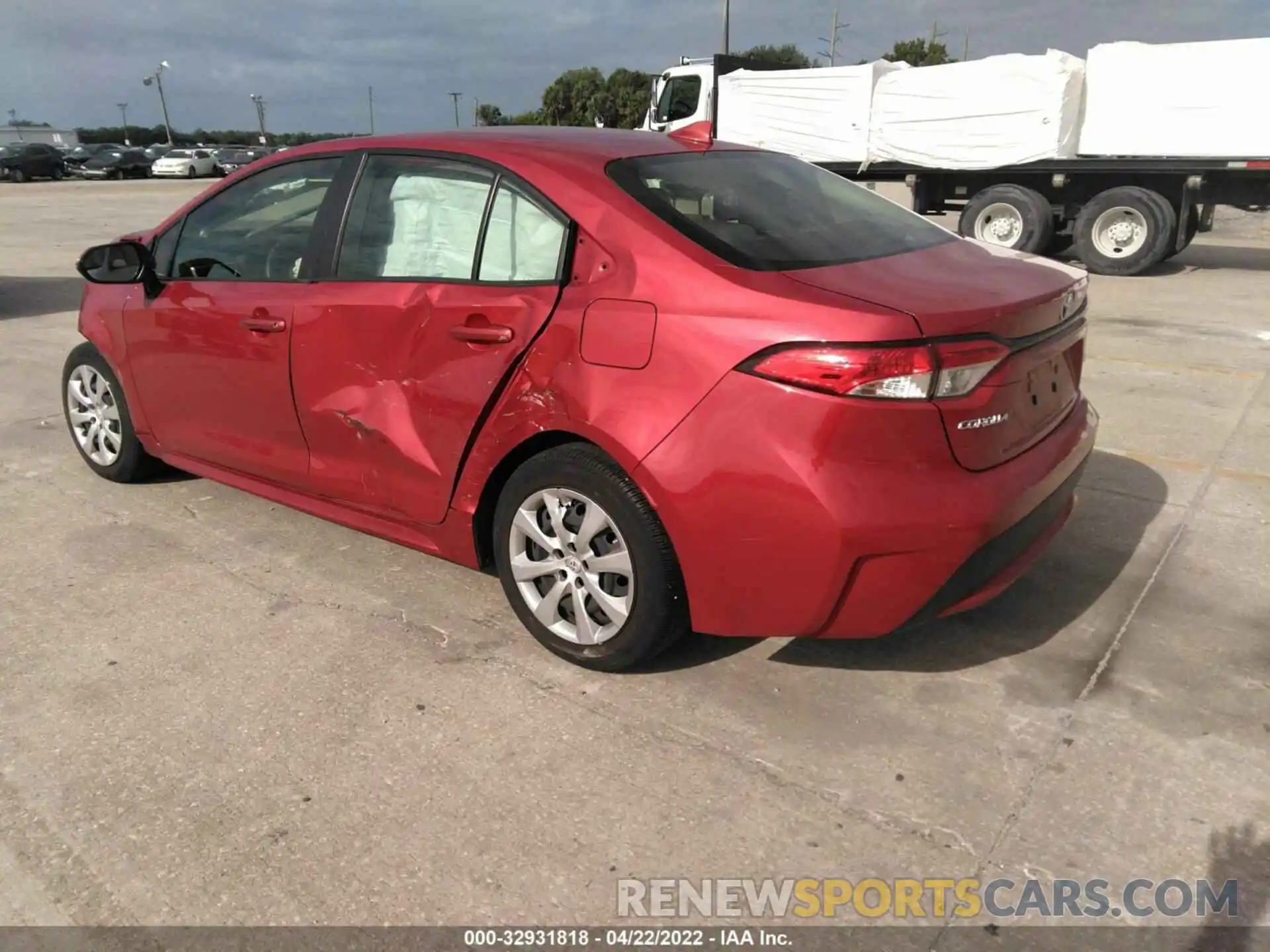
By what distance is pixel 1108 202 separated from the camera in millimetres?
12406

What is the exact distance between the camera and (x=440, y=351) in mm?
3150

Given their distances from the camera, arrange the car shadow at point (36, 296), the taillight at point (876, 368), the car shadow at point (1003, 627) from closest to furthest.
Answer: the taillight at point (876, 368), the car shadow at point (1003, 627), the car shadow at point (36, 296)

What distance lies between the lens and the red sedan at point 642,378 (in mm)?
2500

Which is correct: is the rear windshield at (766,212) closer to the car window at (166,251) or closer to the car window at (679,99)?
the car window at (166,251)

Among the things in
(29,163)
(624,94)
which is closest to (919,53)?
(624,94)

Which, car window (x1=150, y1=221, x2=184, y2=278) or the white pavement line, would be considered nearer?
the white pavement line

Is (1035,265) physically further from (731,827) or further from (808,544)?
(731,827)

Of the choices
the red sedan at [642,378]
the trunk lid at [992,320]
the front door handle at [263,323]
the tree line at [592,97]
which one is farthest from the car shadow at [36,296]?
the tree line at [592,97]

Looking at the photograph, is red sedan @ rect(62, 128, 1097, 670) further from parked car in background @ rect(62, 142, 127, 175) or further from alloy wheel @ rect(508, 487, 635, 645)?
parked car in background @ rect(62, 142, 127, 175)

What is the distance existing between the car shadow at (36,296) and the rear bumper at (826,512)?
8639 millimetres

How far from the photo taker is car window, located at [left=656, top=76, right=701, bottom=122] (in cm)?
1606

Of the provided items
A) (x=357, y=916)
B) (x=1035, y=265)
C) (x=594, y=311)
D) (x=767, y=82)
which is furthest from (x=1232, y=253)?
(x=357, y=916)

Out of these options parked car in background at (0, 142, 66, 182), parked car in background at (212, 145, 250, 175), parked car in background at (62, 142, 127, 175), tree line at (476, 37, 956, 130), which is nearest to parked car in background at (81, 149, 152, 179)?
parked car in background at (62, 142, 127, 175)

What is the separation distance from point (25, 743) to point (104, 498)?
2118 mm
